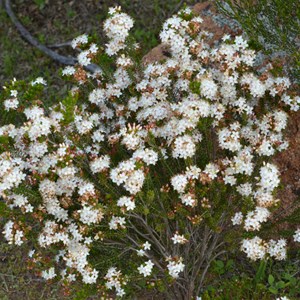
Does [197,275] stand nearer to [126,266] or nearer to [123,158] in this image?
[126,266]

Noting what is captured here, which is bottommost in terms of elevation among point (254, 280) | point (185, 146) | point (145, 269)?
point (254, 280)

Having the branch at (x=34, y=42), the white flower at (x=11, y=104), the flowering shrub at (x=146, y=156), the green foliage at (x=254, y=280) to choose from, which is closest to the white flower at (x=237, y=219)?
the flowering shrub at (x=146, y=156)

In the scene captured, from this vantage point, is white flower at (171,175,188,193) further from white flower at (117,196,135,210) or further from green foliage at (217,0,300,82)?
green foliage at (217,0,300,82)

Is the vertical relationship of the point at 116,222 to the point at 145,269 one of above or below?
above

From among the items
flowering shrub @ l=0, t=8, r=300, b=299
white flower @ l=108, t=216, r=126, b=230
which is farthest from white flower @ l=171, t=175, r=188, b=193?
white flower @ l=108, t=216, r=126, b=230

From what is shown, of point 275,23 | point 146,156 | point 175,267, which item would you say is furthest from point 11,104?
point 275,23

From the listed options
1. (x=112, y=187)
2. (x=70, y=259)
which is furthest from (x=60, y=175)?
(x=70, y=259)

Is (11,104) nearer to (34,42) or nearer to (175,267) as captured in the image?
(175,267)

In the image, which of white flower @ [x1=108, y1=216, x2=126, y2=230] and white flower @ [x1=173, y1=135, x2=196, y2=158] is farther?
white flower @ [x1=108, y1=216, x2=126, y2=230]

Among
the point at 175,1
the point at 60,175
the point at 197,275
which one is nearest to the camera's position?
the point at 60,175
